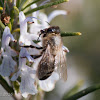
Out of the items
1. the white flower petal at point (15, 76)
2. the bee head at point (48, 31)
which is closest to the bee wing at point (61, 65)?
the bee head at point (48, 31)

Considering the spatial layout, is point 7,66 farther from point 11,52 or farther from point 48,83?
point 48,83

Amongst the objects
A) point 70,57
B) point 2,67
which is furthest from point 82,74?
point 2,67

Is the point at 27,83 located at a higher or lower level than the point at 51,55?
lower

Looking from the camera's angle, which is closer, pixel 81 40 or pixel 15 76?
pixel 15 76

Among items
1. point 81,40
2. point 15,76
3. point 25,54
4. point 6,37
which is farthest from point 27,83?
point 81,40

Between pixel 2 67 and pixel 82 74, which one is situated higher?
pixel 2 67

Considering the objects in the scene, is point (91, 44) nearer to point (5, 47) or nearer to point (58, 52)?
point (58, 52)
